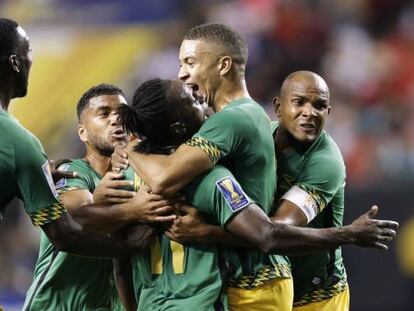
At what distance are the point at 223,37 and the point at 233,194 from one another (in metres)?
1.14

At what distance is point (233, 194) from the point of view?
4.25 meters

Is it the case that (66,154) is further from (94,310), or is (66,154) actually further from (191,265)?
(191,265)

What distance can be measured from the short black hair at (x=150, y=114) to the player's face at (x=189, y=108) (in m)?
0.05

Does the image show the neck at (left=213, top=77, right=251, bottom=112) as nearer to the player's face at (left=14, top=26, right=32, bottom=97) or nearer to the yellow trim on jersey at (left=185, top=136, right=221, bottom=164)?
the yellow trim on jersey at (left=185, top=136, right=221, bottom=164)

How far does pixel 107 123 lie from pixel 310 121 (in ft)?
4.32

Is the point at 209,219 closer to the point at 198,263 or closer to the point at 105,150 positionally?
the point at 198,263

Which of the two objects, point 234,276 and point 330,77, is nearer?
point 234,276

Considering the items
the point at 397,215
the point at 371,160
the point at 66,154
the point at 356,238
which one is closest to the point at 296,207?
the point at 356,238

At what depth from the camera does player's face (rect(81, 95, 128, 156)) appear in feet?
19.2

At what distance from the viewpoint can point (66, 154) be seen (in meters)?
12.9

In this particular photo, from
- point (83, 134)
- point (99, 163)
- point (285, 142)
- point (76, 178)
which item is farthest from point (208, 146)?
point (83, 134)

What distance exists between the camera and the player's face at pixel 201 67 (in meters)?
4.97

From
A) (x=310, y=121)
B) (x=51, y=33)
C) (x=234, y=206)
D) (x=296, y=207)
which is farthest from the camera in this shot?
(x=51, y=33)

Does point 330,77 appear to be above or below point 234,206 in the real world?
above
